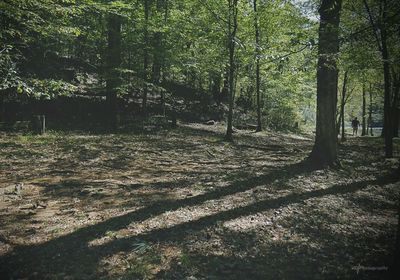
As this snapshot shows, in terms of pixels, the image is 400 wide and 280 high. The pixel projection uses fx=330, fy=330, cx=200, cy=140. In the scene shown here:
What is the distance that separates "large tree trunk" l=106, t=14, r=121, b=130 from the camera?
1867 cm

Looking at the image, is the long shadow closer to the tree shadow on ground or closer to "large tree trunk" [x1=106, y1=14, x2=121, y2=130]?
the tree shadow on ground

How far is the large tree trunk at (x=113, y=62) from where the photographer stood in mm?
18672

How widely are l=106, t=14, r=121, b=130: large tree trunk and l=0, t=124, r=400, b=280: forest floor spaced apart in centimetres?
603

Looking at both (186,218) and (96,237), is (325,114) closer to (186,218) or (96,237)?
(186,218)

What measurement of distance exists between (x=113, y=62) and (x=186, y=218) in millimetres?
14000

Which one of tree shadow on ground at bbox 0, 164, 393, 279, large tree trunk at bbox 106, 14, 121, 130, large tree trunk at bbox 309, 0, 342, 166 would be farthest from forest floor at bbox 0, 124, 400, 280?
large tree trunk at bbox 106, 14, 121, 130

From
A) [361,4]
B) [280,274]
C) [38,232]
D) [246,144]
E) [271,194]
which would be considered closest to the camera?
[280,274]

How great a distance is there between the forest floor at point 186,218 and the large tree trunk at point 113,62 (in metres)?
6.03

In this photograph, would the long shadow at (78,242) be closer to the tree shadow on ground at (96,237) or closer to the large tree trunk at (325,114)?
the tree shadow on ground at (96,237)

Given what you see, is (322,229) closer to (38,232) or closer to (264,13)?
(38,232)

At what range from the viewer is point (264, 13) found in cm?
2186

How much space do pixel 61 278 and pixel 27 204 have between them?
11.4 feet

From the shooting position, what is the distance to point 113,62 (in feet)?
62.4

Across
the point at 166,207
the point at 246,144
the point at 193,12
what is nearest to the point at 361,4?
the point at 246,144
